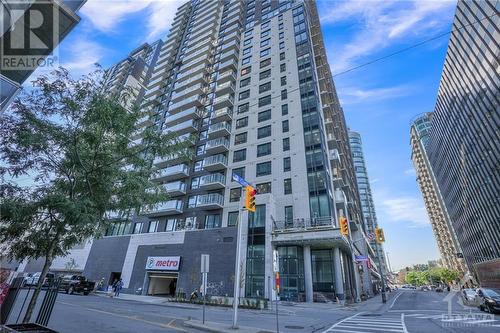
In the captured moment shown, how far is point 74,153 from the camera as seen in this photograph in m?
7.62

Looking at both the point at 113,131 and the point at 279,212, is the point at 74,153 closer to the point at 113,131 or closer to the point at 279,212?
the point at 113,131

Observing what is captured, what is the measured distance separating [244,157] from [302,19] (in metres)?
29.1

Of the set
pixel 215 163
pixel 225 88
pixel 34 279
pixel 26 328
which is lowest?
pixel 26 328

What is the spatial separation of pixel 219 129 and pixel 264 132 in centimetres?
744

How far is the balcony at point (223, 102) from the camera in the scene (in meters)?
42.4

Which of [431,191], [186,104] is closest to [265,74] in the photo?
[186,104]

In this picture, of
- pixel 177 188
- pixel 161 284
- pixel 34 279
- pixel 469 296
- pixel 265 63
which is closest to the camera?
pixel 469 296

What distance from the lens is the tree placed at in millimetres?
6828

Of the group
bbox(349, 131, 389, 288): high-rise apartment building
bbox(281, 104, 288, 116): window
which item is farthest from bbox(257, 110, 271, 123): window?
bbox(349, 131, 389, 288): high-rise apartment building

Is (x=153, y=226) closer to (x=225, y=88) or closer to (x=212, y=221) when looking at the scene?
(x=212, y=221)

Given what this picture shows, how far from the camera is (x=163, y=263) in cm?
3212

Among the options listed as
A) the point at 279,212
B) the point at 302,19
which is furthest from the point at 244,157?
the point at 302,19

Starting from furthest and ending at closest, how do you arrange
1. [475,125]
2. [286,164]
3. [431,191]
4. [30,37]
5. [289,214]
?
[431,191] → [475,125] → [286,164] → [289,214] → [30,37]

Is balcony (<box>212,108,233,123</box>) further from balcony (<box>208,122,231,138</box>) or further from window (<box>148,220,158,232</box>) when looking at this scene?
window (<box>148,220,158,232</box>)
